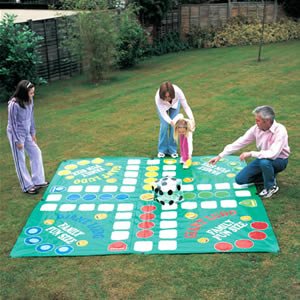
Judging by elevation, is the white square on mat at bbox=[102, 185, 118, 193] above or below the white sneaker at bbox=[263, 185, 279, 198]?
below

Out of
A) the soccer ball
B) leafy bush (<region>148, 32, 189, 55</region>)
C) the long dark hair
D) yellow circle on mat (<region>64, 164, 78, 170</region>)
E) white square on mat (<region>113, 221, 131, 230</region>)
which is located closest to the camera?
white square on mat (<region>113, 221, 131, 230</region>)

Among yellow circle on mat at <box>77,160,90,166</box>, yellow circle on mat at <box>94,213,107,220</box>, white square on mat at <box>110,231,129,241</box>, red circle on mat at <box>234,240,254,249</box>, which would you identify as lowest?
yellow circle on mat at <box>77,160,90,166</box>

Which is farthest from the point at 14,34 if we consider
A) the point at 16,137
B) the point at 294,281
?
the point at 294,281

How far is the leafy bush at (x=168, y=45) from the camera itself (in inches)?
790

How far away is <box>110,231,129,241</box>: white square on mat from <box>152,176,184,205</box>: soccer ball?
817mm

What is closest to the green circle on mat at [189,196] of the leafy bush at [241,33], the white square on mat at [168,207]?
the white square on mat at [168,207]

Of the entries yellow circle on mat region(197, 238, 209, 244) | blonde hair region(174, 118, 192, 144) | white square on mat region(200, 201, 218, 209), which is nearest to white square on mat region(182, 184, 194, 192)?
white square on mat region(200, 201, 218, 209)

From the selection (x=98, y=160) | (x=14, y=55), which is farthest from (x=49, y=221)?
(x=14, y=55)

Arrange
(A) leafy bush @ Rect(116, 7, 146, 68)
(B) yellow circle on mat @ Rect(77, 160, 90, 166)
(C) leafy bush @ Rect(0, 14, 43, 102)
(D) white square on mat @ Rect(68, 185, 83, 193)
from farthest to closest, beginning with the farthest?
(A) leafy bush @ Rect(116, 7, 146, 68) → (C) leafy bush @ Rect(0, 14, 43, 102) → (B) yellow circle on mat @ Rect(77, 160, 90, 166) → (D) white square on mat @ Rect(68, 185, 83, 193)

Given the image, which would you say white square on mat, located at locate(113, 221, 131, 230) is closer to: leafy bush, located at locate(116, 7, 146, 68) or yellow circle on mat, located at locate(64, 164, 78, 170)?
yellow circle on mat, located at locate(64, 164, 78, 170)

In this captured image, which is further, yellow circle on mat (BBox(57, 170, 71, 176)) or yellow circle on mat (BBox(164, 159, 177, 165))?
yellow circle on mat (BBox(164, 159, 177, 165))

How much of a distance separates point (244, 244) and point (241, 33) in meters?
17.7

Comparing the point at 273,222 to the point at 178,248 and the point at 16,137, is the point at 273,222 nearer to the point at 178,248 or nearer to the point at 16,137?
the point at 178,248

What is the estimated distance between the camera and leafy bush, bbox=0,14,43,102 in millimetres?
11742
